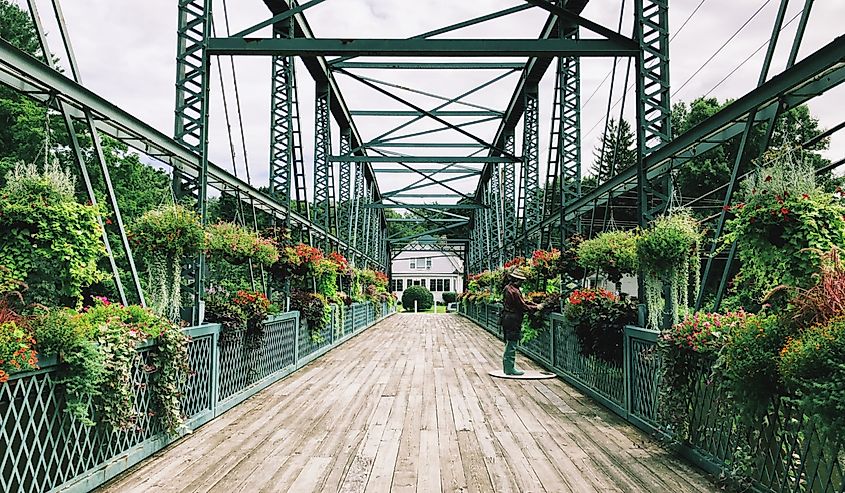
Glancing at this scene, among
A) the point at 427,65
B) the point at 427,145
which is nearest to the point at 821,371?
the point at 427,65

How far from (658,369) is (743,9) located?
8.94m

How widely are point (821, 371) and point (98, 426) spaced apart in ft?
12.7

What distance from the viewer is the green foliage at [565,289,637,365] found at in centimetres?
691

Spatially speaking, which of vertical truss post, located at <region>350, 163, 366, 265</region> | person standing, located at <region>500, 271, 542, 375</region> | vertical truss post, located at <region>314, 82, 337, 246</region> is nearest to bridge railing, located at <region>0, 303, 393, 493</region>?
person standing, located at <region>500, 271, 542, 375</region>

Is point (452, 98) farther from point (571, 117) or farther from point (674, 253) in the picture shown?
point (674, 253)

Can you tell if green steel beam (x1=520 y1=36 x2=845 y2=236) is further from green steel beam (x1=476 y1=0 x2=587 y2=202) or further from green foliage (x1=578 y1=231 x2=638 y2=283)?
green steel beam (x1=476 y1=0 x2=587 y2=202)

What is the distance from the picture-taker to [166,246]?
601 cm

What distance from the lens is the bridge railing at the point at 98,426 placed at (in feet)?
11.2

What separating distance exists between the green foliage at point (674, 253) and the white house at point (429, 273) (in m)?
52.6

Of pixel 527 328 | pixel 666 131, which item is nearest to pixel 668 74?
pixel 666 131

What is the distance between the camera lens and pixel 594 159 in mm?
46469

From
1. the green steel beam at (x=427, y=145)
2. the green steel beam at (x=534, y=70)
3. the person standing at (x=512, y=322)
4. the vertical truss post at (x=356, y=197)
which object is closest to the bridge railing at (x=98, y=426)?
the person standing at (x=512, y=322)

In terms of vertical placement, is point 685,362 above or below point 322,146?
below

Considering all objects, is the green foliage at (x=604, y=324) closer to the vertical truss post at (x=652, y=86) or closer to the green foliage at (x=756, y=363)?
the vertical truss post at (x=652, y=86)
